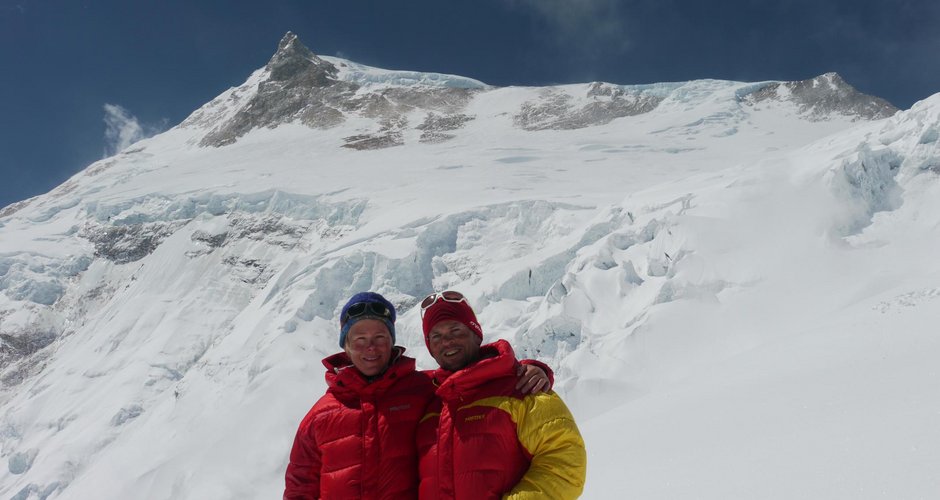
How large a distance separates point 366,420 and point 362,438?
2.8 inches

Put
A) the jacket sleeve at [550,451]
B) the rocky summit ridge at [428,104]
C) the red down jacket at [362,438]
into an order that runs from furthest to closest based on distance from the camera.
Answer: the rocky summit ridge at [428,104] → the red down jacket at [362,438] → the jacket sleeve at [550,451]

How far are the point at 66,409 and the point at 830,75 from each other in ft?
237

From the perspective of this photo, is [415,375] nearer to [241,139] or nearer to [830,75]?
A: [241,139]

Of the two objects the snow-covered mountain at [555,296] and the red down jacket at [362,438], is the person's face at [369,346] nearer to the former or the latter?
the red down jacket at [362,438]

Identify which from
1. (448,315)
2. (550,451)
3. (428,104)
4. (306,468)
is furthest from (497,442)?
(428,104)

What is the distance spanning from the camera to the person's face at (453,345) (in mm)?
2264

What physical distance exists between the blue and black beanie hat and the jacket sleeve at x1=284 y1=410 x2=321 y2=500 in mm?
431

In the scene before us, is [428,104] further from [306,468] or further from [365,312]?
[306,468]

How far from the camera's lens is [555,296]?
1378 cm

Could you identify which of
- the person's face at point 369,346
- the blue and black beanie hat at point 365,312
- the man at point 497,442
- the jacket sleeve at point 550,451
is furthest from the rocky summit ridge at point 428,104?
the jacket sleeve at point 550,451

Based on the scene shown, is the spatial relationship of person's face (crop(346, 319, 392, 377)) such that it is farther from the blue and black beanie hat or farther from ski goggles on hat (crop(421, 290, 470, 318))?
ski goggles on hat (crop(421, 290, 470, 318))

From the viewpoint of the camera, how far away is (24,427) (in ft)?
76.9

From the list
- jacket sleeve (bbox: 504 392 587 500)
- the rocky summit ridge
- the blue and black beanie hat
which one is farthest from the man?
the rocky summit ridge

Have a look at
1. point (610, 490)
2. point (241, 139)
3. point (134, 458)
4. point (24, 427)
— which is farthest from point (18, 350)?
point (610, 490)
